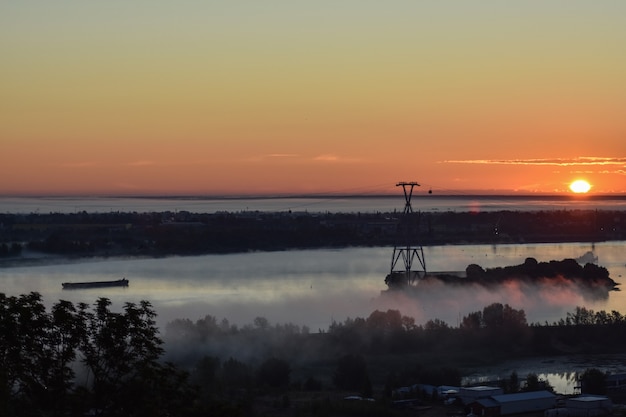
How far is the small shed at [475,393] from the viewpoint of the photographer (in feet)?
27.8

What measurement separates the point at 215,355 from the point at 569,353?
3.86 meters

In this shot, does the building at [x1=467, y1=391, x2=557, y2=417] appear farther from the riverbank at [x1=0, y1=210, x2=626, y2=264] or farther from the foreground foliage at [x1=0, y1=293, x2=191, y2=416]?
the riverbank at [x1=0, y1=210, x2=626, y2=264]

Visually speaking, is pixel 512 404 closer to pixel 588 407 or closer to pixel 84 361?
pixel 588 407

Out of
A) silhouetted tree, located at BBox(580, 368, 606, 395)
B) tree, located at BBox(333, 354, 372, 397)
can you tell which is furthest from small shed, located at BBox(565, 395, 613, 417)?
tree, located at BBox(333, 354, 372, 397)

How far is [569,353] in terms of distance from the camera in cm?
1185

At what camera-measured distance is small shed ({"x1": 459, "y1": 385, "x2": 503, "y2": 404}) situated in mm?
8484

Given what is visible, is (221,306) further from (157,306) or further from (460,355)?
(460,355)

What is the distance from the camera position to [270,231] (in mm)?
33250

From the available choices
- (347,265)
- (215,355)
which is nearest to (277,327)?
(215,355)

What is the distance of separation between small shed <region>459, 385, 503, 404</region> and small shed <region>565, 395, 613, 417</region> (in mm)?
626

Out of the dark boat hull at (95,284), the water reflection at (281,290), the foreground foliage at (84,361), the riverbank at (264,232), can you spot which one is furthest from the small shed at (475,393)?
the riverbank at (264,232)

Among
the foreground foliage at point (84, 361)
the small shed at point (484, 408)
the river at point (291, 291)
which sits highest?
the foreground foliage at point (84, 361)

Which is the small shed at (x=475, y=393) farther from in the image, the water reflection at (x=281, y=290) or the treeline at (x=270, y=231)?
the treeline at (x=270, y=231)

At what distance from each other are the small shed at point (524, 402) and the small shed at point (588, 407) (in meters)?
0.16
